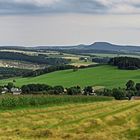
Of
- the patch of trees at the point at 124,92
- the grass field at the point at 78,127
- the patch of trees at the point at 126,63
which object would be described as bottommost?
the patch of trees at the point at 124,92

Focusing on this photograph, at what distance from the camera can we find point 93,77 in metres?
168

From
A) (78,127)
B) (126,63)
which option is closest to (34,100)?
(78,127)

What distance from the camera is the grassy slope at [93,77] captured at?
503 ft

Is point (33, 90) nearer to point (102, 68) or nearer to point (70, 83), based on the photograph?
point (70, 83)

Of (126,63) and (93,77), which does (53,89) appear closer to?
(93,77)

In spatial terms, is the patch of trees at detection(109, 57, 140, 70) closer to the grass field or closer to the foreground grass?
the foreground grass

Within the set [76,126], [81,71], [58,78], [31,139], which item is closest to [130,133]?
[76,126]

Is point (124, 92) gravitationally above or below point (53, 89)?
above

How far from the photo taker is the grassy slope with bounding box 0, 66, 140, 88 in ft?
503

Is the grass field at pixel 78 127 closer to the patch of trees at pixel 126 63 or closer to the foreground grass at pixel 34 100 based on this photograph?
the foreground grass at pixel 34 100

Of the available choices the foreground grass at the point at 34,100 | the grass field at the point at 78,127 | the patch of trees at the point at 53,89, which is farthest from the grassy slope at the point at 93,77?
the grass field at the point at 78,127

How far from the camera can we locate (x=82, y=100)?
8456 cm

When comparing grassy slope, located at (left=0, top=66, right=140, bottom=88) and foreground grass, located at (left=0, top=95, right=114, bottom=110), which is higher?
foreground grass, located at (left=0, top=95, right=114, bottom=110)

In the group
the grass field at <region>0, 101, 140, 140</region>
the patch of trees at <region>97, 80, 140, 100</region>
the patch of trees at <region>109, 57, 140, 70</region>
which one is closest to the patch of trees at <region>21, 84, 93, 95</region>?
the patch of trees at <region>97, 80, 140, 100</region>
